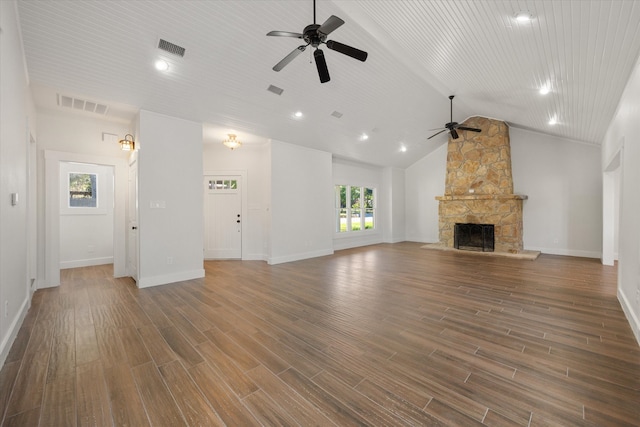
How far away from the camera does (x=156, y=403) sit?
1.67m

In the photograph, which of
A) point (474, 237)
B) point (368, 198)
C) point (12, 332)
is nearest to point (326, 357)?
point (12, 332)

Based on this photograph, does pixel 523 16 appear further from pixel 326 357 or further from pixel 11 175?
pixel 11 175

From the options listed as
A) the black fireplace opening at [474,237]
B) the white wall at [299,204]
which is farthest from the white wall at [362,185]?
the black fireplace opening at [474,237]

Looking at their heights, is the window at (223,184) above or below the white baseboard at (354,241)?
above

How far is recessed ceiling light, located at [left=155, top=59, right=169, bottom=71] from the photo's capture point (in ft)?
11.3

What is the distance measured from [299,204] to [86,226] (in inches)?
190

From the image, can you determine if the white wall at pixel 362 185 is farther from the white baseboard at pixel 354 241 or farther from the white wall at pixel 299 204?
the white wall at pixel 299 204

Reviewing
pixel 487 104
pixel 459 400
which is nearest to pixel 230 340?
pixel 459 400

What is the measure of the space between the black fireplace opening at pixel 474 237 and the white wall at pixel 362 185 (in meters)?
2.36

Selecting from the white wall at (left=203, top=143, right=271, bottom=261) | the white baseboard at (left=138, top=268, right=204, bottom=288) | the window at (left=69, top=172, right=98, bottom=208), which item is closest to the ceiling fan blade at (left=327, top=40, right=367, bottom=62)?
the white wall at (left=203, top=143, right=271, bottom=261)

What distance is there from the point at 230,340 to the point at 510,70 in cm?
487

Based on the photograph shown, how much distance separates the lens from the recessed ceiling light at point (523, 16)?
2449 mm

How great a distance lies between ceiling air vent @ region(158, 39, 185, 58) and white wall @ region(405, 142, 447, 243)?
8.22 meters

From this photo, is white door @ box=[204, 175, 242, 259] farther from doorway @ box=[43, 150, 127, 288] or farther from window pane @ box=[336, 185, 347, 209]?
window pane @ box=[336, 185, 347, 209]
